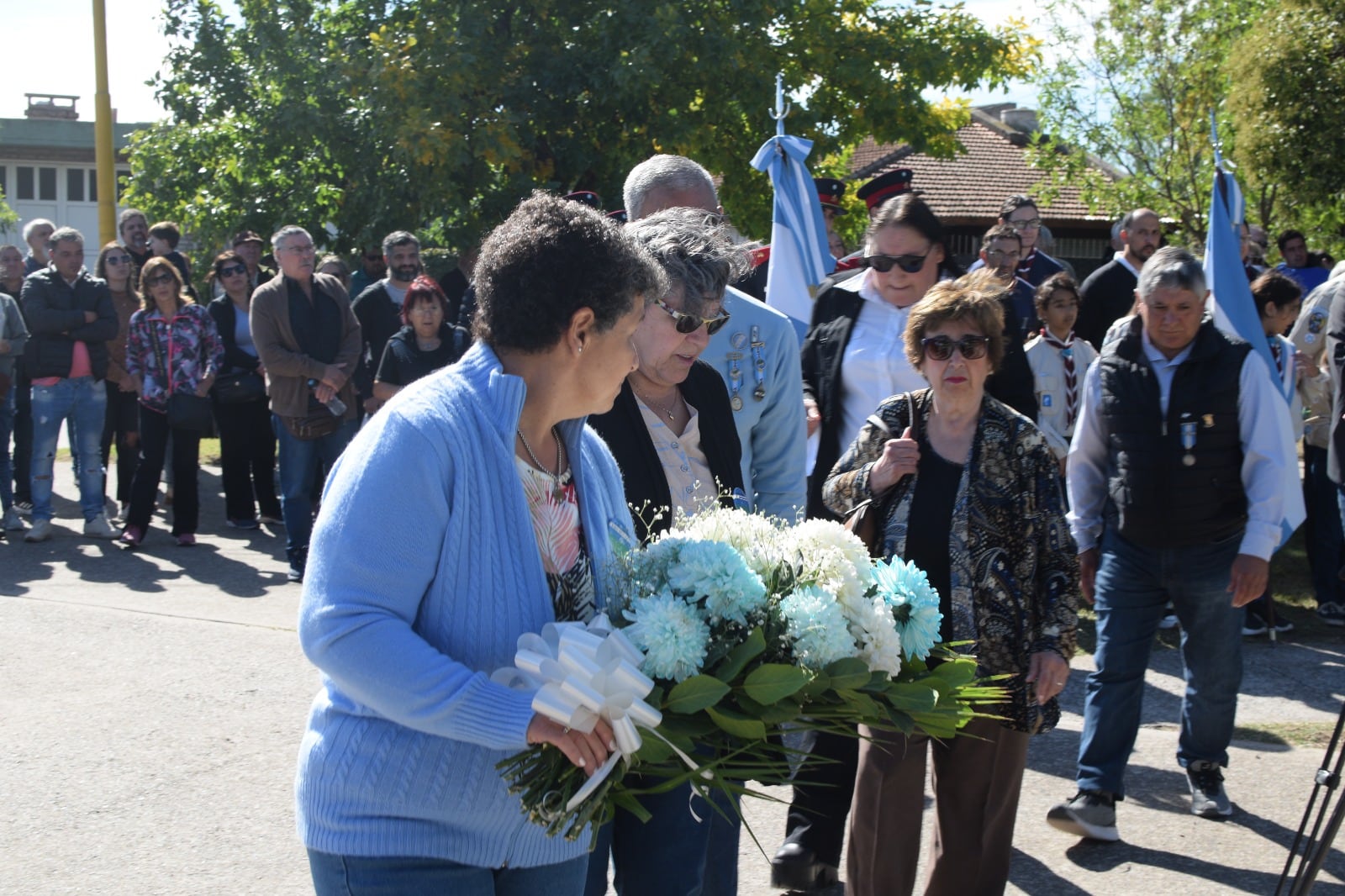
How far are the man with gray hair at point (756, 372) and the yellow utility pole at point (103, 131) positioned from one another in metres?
13.4

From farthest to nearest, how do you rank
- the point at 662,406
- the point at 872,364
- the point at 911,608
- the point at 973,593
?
1. the point at 872,364
2. the point at 973,593
3. the point at 662,406
4. the point at 911,608

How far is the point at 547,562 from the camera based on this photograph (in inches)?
102

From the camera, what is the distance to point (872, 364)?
4984 millimetres

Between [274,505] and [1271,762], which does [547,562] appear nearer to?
[1271,762]

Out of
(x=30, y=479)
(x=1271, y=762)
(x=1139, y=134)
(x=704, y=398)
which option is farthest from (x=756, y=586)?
(x=1139, y=134)

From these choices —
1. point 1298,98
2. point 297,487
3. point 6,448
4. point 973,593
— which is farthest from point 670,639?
point 1298,98

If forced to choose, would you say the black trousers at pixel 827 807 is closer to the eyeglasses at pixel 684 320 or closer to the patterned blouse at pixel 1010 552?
the patterned blouse at pixel 1010 552

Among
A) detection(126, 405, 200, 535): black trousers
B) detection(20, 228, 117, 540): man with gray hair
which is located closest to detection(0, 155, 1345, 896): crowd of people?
detection(126, 405, 200, 535): black trousers

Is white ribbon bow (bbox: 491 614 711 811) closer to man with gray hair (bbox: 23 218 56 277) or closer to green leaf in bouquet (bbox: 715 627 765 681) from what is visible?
green leaf in bouquet (bbox: 715 627 765 681)

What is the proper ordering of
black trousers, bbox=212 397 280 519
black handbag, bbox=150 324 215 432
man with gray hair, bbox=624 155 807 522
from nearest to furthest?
man with gray hair, bbox=624 155 807 522
black handbag, bbox=150 324 215 432
black trousers, bbox=212 397 280 519

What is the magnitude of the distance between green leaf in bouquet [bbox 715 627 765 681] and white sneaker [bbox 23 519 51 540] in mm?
9101

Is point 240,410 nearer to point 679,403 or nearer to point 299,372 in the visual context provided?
point 299,372

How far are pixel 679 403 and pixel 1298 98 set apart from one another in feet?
39.4

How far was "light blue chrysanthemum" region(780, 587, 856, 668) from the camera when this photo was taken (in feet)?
8.13
